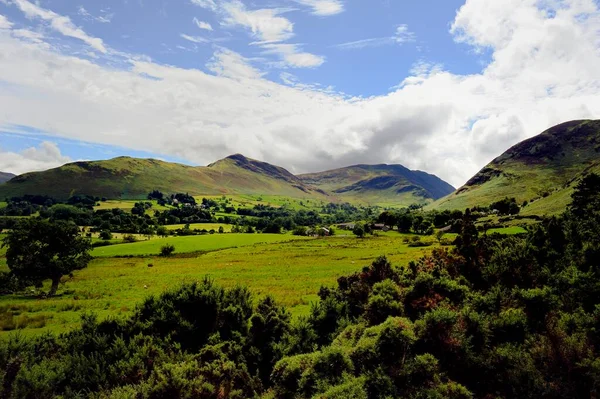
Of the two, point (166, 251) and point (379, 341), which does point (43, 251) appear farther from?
point (166, 251)

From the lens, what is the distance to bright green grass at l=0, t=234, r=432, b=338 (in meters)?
33.2

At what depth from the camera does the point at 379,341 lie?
13.7m

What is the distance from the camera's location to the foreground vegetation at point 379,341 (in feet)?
40.5

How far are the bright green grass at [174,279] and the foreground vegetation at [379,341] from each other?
5411 mm

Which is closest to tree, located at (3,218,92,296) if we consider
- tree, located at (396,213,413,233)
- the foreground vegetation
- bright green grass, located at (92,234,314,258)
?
the foreground vegetation

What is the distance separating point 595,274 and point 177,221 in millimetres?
194799

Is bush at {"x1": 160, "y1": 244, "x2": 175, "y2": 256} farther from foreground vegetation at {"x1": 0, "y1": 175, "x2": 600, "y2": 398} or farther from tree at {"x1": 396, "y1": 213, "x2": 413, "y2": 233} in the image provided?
tree at {"x1": 396, "y1": 213, "x2": 413, "y2": 233}

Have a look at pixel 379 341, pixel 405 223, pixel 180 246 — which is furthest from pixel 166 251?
pixel 405 223

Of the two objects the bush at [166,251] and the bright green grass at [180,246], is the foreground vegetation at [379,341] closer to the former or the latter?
the bush at [166,251]

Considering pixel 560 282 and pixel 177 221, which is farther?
pixel 177 221

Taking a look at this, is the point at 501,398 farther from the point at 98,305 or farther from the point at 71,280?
the point at 71,280

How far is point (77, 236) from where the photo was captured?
4819cm

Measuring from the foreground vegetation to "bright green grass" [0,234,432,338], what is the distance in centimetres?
541

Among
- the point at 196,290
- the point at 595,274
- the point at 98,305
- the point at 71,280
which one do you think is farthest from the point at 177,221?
the point at 595,274
